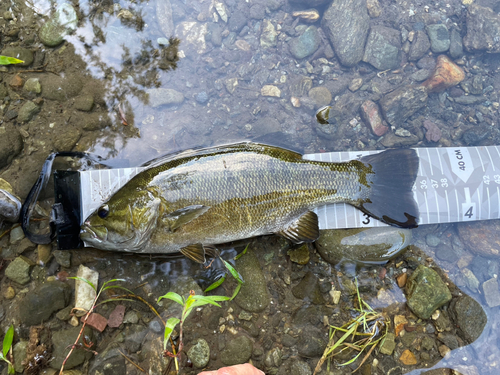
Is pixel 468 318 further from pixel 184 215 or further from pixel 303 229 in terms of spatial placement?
pixel 184 215

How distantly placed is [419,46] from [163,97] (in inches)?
174

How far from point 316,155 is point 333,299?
2061mm

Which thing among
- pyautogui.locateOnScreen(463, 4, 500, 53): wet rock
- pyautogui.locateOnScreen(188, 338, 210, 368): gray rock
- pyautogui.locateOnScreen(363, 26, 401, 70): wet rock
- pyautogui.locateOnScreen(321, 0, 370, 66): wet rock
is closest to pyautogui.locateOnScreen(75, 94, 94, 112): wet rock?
pyautogui.locateOnScreen(188, 338, 210, 368): gray rock

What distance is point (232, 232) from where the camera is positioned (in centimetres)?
363

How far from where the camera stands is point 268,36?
493 centimetres

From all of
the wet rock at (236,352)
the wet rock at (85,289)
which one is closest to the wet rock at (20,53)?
the wet rock at (85,289)

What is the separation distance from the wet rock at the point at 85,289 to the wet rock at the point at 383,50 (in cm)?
535

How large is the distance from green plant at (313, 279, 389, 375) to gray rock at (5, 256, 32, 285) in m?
3.85

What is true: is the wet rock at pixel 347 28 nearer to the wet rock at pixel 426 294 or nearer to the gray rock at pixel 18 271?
Result: the wet rock at pixel 426 294

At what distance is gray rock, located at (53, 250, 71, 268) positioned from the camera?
3764 mm

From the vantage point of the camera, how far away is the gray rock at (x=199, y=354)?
11.5ft

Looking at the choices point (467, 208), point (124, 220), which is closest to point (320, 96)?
point (467, 208)

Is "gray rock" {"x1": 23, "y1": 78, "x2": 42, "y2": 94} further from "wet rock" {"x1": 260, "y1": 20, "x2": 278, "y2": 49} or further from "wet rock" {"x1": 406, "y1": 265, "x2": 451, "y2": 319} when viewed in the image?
"wet rock" {"x1": 406, "y1": 265, "x2": 451, "y2": 319}

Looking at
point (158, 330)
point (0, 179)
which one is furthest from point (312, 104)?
point (0, 179)
